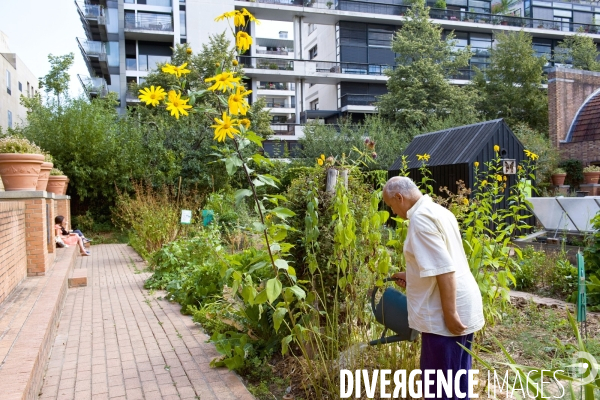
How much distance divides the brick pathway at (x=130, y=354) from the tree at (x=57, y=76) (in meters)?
24.3

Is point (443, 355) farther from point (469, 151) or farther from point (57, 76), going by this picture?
point (57, 76)

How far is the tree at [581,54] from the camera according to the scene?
36656 millimetres

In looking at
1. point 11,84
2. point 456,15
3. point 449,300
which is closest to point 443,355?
point 449,300

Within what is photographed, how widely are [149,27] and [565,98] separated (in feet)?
94.4

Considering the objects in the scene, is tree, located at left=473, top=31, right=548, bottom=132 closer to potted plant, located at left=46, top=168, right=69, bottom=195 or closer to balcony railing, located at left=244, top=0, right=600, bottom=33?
balcony railing, located at left=244, top=0, right=600, bottom=33

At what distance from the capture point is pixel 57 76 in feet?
94.4

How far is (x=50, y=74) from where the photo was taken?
94.0 feet

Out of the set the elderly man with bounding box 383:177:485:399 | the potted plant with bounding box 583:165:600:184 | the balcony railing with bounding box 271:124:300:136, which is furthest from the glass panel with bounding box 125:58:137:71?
the elderly man with bounding box 383:177:485:399

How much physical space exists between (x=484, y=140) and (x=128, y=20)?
3279 cm

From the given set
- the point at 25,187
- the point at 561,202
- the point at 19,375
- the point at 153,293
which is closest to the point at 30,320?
the point at 19,375

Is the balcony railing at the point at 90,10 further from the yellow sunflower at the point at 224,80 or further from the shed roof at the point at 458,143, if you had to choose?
the yellow sunflower at the point at 224,80

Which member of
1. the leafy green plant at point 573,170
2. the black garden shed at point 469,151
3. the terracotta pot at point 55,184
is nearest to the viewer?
the black garden shed at point 469,151

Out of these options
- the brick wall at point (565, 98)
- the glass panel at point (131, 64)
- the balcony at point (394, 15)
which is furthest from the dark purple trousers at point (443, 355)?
the glass panel at point (131, 64)

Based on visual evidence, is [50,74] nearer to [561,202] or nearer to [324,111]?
[324,111]
